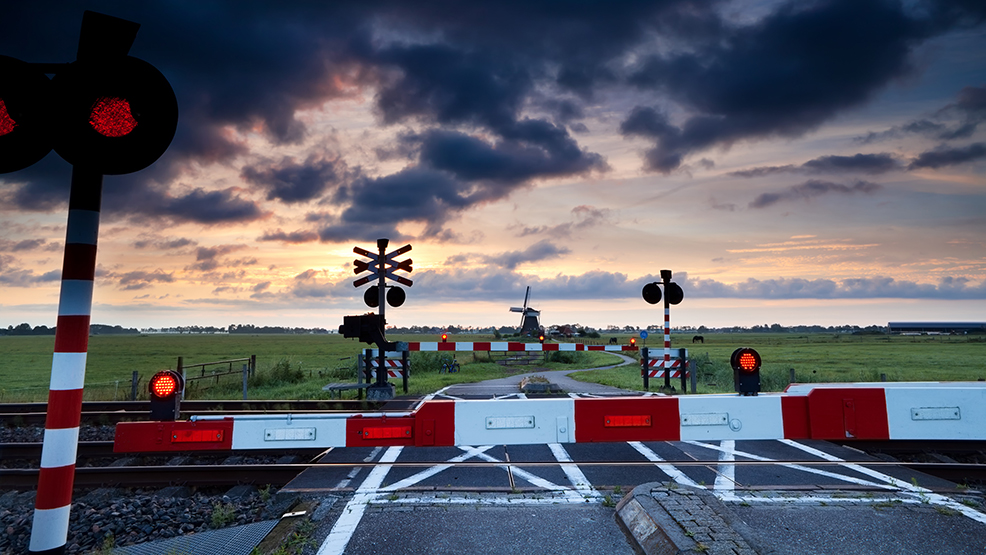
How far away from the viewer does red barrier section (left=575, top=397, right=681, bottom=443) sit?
3.59 meters

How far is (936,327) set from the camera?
130 metres

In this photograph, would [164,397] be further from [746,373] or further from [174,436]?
[746,373]

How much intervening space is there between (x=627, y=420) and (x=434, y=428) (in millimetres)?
1423

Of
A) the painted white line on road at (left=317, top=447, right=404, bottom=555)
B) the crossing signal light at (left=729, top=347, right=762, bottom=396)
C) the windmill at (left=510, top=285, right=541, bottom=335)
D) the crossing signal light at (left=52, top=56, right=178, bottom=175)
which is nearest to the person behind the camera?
the crossing signal light at (left=52, top=56, right=178, bottom=175)

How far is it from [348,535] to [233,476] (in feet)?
8.41

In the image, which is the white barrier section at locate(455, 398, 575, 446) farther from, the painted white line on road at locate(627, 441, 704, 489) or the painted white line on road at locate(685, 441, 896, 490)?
the painted white line on road at locate(685, 441, 896, 490)

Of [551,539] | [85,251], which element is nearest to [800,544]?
[551,539]

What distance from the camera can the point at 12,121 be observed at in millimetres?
2527

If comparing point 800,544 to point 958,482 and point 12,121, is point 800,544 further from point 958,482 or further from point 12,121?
point 12,121

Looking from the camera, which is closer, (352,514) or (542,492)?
(352,514)

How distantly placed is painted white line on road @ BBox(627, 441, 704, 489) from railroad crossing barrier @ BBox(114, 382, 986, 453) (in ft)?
4.52

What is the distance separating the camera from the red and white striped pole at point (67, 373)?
266 cm

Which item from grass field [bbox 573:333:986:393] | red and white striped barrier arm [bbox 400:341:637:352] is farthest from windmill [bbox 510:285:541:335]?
red and white striped barrier arm [bbox 400:341:637:352]

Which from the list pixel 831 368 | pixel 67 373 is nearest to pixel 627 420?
pixel 67 373
